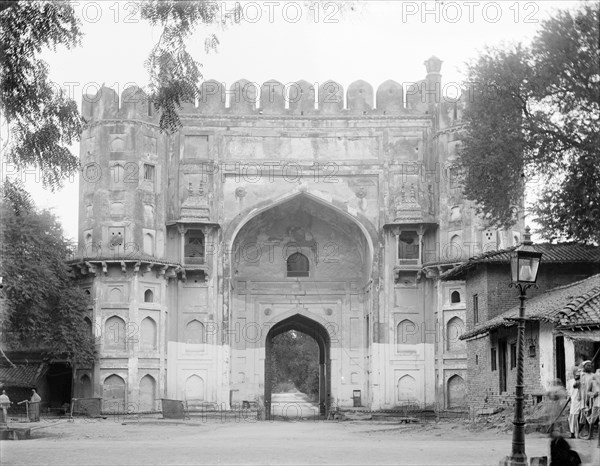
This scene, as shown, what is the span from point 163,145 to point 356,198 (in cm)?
686

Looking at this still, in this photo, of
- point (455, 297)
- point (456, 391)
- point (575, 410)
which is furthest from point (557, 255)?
point (575, 410)

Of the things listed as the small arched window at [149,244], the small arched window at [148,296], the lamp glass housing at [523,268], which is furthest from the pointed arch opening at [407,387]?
the lamp glass housing at [523,268]

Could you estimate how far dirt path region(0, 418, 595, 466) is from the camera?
48.6 feet

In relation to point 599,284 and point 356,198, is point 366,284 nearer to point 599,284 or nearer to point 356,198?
point 356,198

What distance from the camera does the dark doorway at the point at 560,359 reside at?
23.3 metres

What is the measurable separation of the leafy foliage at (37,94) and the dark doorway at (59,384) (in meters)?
24.9

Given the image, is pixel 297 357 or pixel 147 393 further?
pixel 297 357

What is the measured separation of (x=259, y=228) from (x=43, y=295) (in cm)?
840

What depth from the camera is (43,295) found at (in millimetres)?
35312

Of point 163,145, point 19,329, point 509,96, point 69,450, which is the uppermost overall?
point 163,145

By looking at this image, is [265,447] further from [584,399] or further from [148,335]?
[148,335]

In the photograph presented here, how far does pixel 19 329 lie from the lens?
116ft

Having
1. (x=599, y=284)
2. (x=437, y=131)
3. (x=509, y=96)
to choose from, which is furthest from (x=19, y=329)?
(x=509, y=96)

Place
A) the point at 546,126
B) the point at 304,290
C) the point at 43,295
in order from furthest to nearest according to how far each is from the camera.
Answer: the point at 304,290 → the point at 43,295 → the point at 546,126
